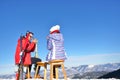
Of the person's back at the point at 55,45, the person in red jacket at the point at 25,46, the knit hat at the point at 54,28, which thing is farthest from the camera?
the person in red jacket at the point at 25,46

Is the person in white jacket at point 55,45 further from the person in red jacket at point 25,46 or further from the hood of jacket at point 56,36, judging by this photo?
the person in red jacket at point 25,46

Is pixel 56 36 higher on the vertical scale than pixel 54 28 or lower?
lower

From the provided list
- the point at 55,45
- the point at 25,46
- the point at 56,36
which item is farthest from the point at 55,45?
the point at 25,46

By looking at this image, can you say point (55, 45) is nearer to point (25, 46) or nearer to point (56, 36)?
point (56, 36)

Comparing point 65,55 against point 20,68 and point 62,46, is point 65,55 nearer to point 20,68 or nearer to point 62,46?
point 62,46

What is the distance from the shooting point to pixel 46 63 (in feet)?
47.6

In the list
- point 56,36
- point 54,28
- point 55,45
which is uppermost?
point 54,28

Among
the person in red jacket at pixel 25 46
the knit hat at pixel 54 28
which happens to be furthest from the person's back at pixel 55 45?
the person in red jacket at pixel 25 46

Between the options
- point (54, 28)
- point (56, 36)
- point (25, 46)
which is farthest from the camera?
point (25, 46)

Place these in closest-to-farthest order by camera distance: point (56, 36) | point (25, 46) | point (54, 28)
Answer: point (56, 36), point (54, 28), point (25, 46)

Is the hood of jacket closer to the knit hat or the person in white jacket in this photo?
the person in white jacket

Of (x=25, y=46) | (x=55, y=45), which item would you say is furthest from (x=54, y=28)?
(x=25, y=46)

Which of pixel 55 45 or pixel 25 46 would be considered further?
pixel 25 46

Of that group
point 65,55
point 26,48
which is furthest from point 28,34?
point 65,55
